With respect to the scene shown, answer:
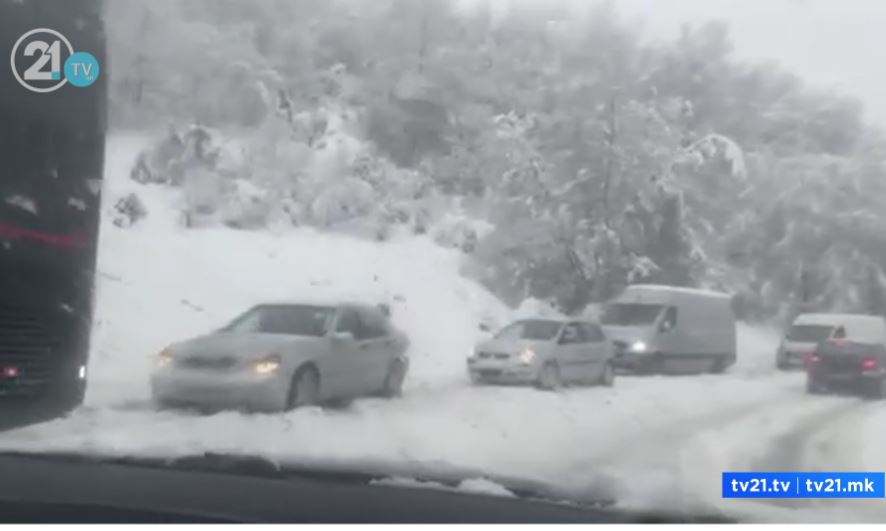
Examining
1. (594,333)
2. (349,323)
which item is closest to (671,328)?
(594,333)

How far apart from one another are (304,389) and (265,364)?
0.78ft

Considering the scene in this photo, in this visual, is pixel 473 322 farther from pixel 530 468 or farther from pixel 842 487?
pixel 842 487

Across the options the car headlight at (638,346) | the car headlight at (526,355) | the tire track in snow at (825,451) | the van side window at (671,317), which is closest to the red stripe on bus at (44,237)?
the car headlight at (526,355)

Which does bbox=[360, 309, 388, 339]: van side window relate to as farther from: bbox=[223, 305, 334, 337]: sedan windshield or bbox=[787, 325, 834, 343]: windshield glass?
bbox=[787, 325, 834, 343]: windshield glass

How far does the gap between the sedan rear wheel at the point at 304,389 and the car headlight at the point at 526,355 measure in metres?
1.07

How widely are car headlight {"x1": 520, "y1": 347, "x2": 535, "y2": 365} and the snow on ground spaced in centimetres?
15

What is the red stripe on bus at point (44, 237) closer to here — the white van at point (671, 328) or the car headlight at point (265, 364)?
the car headlight at point (265, 364)

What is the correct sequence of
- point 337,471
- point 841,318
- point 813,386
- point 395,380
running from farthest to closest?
point 395,380 < point 337,471 < point 813,386 < point 841,318

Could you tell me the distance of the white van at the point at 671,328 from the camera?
5633mm

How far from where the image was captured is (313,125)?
20.4ft

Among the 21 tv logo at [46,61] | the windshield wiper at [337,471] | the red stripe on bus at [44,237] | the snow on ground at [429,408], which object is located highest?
the 21 tv logo at [46,61]

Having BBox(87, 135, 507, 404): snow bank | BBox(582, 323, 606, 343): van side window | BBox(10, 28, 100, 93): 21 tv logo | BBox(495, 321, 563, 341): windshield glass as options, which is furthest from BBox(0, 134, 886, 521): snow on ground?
BBox(10, 28, 100, 93): 21 tv logo

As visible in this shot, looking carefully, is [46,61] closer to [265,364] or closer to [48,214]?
[48,214]

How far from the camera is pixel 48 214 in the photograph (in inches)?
239
